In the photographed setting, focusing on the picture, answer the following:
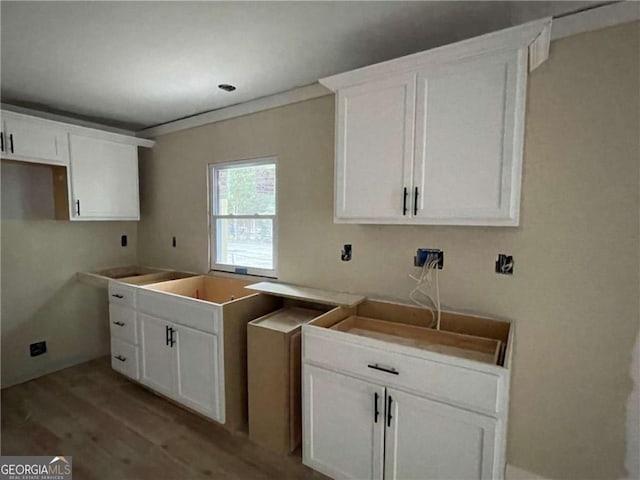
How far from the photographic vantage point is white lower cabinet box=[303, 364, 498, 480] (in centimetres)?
142

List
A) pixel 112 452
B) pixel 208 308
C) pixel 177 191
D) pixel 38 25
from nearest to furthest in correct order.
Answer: pixel 38 25 < pixel 112 452 < pixel 208 308 < pixel 177 191

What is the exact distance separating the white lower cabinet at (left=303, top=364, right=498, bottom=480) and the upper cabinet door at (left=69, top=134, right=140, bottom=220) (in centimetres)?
259

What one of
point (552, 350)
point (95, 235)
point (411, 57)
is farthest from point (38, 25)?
point (552, 350)

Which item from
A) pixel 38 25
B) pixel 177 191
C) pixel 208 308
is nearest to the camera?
pixel 38 25

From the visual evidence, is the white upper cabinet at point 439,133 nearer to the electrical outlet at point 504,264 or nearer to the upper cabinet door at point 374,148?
the upper cabinet door at point 374,148

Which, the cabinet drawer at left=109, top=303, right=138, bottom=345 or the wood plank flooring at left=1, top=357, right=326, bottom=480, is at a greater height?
the cabinet drawer at left=109, top=303, right=138, bottom=345

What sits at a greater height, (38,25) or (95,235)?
(38,25)

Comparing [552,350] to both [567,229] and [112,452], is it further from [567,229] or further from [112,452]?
[112,452]

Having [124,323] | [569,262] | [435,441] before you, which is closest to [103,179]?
[124,323]

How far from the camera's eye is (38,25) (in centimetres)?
163

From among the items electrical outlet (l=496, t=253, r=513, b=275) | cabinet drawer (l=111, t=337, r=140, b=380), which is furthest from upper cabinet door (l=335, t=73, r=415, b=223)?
cabinet drawer (l=111, t=337, r=140, b=380)

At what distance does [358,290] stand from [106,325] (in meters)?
2.95

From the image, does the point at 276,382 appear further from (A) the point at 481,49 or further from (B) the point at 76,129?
(B) the point at 76,129

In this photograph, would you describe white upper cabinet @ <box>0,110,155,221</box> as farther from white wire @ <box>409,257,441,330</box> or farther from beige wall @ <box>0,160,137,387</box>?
white wire @ <box>409,257,441,330</box>
